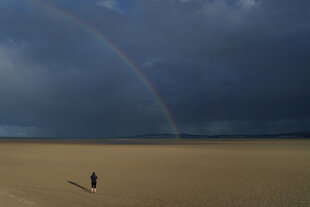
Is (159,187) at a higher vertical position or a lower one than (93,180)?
lower

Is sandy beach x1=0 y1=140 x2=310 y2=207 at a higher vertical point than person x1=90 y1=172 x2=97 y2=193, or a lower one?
lower

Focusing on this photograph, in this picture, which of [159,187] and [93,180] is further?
[159,187]

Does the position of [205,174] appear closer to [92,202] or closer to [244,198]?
[244,198]

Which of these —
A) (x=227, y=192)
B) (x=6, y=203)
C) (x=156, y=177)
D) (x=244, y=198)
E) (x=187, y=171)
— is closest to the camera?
(x=6, y=203)

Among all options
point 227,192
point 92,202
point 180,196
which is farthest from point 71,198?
point 227,192

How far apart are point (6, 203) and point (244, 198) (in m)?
13.6

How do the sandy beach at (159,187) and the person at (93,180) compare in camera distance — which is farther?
the person at (93,180)

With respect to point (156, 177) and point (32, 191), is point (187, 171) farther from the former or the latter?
point (32, 191)

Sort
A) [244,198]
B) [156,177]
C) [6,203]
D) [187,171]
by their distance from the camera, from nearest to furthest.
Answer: [6,203]
[244,198]
[156,177]
[187,171]

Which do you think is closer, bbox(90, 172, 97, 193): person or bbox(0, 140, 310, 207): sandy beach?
bbox(0, 140, 310, 207): sandy beach

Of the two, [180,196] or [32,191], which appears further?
[32,191]

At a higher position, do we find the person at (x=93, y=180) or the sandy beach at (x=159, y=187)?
the person at (x=93, y=180)

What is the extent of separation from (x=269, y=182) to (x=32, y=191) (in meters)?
17.0

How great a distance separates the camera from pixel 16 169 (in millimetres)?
25359
